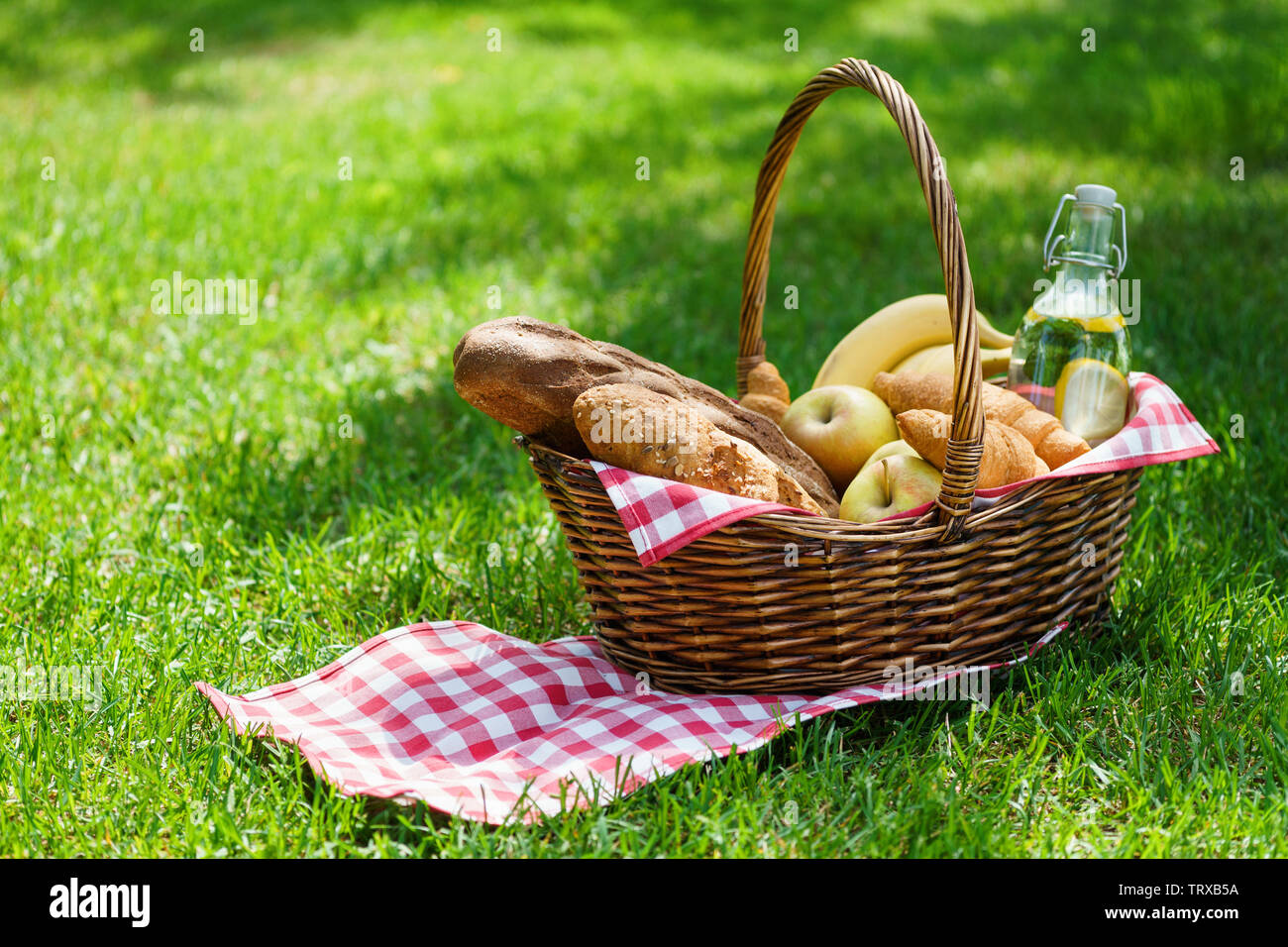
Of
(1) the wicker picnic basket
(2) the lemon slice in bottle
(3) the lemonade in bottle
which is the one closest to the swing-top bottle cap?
(3) the lemonade in bottle

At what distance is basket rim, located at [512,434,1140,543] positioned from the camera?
200cm

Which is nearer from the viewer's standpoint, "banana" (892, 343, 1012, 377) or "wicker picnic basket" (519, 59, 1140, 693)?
"wicker picnic basket" (519, 59, 1140, 693)

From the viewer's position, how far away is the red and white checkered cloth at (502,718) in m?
1.93

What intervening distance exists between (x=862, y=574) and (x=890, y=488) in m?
0.30

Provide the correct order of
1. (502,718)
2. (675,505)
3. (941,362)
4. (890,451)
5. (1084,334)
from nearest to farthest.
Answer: (675,505) < (502,718) < (890,451) < (1084,334) < (941,362)

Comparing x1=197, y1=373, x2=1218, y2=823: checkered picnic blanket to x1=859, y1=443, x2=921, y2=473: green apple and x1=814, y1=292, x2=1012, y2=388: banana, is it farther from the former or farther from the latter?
x1=814, y1=292, x2=1012, y2=388: banana

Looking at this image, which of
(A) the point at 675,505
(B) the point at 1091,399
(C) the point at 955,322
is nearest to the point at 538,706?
(A) the point at 675,505

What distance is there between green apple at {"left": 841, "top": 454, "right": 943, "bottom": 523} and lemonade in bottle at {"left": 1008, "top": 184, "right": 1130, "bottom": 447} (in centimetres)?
50

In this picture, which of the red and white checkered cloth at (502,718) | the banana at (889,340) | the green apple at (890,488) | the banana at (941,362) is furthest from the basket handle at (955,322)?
the banana at (889,340)

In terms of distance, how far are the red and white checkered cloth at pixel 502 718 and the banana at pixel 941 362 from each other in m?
0.70

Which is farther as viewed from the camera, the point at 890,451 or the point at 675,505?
the point at 890,451

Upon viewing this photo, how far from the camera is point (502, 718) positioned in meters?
2.21

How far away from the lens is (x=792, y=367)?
4125 mm

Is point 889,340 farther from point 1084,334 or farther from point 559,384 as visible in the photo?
point 559,384
